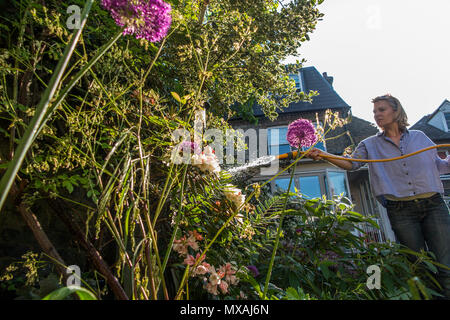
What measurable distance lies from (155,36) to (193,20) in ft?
6.53

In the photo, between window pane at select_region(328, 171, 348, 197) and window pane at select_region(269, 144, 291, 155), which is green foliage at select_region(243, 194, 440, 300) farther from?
window pane at select_region(269, 144, 291, 155)

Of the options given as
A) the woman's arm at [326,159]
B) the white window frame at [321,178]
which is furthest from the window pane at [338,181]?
the woman's arm at [326,159]

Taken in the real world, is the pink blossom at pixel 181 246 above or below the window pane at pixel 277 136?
below

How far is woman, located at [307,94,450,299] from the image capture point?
1.73 m

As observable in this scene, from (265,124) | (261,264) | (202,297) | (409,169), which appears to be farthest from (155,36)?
(265,124)

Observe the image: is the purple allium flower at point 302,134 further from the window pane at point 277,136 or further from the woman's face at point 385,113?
the window pane at point 277,136

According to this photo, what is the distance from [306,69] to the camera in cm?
1399

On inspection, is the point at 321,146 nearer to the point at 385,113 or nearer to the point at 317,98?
the point at 317,98

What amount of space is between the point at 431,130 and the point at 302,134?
15805 mm

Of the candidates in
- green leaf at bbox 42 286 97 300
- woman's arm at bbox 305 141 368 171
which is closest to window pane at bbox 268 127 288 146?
woman's arm at bbox 305 141 368 171

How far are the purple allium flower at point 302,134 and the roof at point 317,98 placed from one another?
355 inches

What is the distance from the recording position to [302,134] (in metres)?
1.25

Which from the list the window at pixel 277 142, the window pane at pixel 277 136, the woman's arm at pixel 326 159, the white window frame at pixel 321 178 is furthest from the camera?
the window pane at pixel 277 136

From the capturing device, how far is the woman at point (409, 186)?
1.73 m
